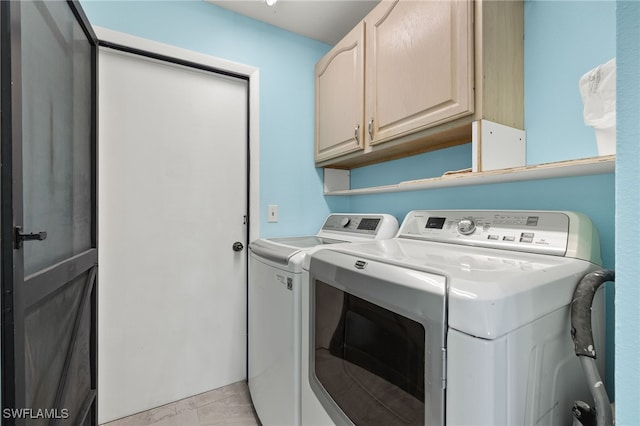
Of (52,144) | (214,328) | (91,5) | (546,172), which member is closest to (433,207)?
(546,172)

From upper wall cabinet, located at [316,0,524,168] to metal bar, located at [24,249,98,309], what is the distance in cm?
144

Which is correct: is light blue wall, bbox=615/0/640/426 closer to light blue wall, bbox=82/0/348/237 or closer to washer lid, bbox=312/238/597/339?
washer lid, bbox=312/238/597/339

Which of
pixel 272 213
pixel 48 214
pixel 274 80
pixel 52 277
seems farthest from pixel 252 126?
pixel 52 277

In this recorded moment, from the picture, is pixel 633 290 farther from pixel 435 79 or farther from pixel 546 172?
pixel 435 79

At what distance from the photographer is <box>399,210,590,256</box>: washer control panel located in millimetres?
952

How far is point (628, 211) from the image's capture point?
1.04 feet

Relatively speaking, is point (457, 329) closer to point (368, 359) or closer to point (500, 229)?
point (368, 359)

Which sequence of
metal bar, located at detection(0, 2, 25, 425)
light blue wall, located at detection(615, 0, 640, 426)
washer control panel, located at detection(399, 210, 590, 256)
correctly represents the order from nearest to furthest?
light blue wall, located at detection(615, 0, 640, 426), metal bar, located at detection(0, 2, 25, 425), washer control panel, located at detection(399, 210, 590, 256)

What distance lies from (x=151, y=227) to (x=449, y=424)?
171cm

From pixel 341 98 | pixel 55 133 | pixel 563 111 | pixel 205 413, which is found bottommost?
pixel 205 413

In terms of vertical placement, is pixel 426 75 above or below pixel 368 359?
above

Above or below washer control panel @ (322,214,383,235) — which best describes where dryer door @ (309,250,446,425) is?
below

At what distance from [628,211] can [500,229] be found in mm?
865

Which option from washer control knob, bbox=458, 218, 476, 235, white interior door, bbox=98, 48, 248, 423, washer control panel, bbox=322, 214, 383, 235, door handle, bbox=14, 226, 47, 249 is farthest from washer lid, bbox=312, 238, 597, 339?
white interior door, bbox=98, 48, 248, 423
